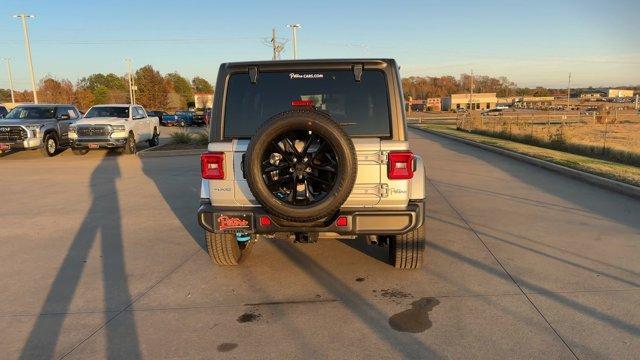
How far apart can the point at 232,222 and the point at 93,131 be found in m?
13.8

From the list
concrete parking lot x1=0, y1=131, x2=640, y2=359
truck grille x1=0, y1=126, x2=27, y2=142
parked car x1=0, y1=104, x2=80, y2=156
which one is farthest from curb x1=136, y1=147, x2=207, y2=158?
concrete parking lot x1=0, y1=131, x2=640, y2=359

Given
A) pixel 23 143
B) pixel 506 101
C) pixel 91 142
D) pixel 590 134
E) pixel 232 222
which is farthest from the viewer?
pixel 506 101

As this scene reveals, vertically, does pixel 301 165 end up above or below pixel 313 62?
below

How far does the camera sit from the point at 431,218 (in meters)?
7.29

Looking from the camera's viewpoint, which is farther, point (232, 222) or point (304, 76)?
point (304, 76)

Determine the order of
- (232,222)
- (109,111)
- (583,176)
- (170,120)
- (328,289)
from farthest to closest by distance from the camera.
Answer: (170,120) < (109,111) < (583,176) < (328,289) < (232,222)

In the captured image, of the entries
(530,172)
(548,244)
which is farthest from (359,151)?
(530,172)

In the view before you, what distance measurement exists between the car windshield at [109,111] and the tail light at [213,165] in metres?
14.5

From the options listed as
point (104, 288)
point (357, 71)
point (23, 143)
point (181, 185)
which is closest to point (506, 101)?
point (23, 143)

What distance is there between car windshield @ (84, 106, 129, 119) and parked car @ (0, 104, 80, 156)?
0.79 m

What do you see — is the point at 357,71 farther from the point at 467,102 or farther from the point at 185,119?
the point at 467,102

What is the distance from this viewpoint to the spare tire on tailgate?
3877mm

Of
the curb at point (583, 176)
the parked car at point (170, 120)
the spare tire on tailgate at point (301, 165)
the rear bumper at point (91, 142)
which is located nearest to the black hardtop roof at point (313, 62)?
the spare tire on tailgate at point (301, 165)

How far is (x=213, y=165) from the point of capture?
433 centimetres
